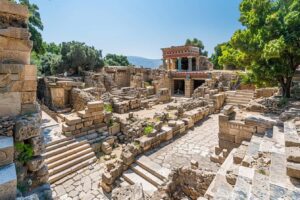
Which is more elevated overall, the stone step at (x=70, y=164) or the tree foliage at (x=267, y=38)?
the tree foliage at (x=267, y=38)

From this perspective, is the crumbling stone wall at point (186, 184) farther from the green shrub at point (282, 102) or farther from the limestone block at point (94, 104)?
the green shrub at point (282, 102)

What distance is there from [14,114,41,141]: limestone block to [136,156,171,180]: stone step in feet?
11.3

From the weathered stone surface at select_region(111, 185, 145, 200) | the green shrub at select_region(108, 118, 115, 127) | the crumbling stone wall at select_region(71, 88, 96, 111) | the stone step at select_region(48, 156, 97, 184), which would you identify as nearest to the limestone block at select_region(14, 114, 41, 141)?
the weathered stone surface at select_region(111, 185, 145, 200)

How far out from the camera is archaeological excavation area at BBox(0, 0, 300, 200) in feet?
8.50

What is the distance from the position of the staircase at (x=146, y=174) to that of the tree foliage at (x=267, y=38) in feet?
17.6

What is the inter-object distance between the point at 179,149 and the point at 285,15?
7.05 m

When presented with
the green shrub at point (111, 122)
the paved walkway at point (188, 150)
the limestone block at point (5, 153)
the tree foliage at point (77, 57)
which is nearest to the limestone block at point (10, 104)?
the limestone block at point (5, 153)

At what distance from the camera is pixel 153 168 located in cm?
520

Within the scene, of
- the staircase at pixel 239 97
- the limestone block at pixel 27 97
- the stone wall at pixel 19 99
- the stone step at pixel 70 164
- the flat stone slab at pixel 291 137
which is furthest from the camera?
the staircase at pixel 239 97

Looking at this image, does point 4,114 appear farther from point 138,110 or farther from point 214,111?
point 214,111

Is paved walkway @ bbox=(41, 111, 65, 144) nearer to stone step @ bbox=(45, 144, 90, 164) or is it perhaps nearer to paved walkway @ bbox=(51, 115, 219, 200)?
Answer: stone step @ bbox=(45, 144, 90, 164)

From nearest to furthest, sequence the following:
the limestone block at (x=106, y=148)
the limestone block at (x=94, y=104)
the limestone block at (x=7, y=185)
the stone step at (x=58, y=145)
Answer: the limestone block at (x=7, y=185) < the stone step at (x=58, y=145) < the limestone block at (x=106, y=148) < the limestone block at (x=94, y=104)

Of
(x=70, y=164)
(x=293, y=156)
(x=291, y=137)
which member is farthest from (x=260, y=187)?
(x=70, y=164)

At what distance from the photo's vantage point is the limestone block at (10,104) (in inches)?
101
